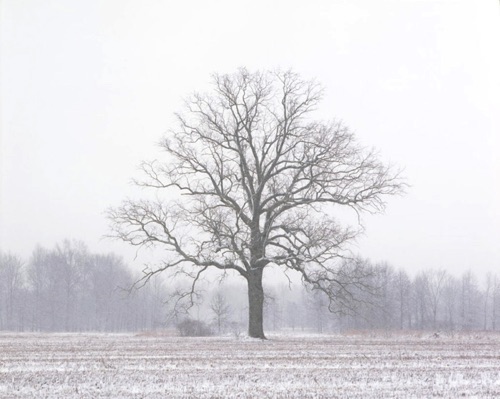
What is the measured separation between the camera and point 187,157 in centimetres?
3212

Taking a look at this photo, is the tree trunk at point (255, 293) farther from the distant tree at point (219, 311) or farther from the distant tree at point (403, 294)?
the distant tree at point (403, 294)

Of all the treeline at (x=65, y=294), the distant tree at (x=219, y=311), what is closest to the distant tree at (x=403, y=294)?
the treeline at (x=65, y=294)

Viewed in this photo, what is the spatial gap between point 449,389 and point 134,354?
34.1 ft

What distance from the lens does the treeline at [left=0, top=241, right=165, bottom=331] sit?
349ft

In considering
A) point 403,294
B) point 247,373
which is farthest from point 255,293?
point 403,294

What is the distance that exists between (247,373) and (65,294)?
101480mm

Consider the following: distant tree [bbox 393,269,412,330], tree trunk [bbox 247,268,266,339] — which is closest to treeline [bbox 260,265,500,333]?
distant tree [bbox 393,269,412,330]

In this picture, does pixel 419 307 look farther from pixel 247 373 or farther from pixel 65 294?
pixel 247 373

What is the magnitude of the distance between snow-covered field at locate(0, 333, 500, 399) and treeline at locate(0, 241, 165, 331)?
85.6 m

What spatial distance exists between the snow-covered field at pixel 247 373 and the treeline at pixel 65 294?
8558 cm

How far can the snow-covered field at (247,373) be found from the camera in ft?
39.7

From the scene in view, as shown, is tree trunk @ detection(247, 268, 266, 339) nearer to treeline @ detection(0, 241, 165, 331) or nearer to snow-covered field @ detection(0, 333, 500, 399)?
snow-covered field @ detection(0, 333, 500, 399)

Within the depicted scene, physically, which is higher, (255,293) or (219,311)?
(255,293)

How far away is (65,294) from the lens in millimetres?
110312
